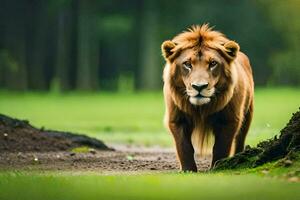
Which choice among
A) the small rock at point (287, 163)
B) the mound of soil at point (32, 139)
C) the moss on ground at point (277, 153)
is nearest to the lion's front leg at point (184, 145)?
the moss on ground at point (277, 153)

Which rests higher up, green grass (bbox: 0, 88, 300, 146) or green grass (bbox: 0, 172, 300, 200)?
green grass (bbox: 0, 172, 300, 200)

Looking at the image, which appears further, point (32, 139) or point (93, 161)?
point (32, 139)

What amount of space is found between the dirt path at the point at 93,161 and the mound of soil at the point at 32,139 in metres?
0.39

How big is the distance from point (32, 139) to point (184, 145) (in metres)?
4.70

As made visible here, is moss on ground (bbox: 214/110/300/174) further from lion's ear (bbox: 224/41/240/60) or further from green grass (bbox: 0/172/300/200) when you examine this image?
lion's ear (bbox: 224/41/240/60)

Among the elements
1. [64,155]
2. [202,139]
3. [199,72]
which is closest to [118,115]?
[64,155]

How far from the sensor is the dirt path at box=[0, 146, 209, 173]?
13164mm

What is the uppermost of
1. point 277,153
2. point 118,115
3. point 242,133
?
point 277,153

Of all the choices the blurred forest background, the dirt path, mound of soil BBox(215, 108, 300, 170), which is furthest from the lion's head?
the blurred forest background

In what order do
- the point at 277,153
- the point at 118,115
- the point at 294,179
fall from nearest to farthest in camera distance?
1. the point at 294,179
2. the point at 277,153
3. the point at 118,115

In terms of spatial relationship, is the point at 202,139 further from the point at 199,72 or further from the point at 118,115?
the point at 118,115

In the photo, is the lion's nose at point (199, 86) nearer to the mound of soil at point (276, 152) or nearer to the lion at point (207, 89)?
the lion at point (207, 89)

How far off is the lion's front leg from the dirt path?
597mm

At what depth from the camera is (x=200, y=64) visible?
12234 mm
